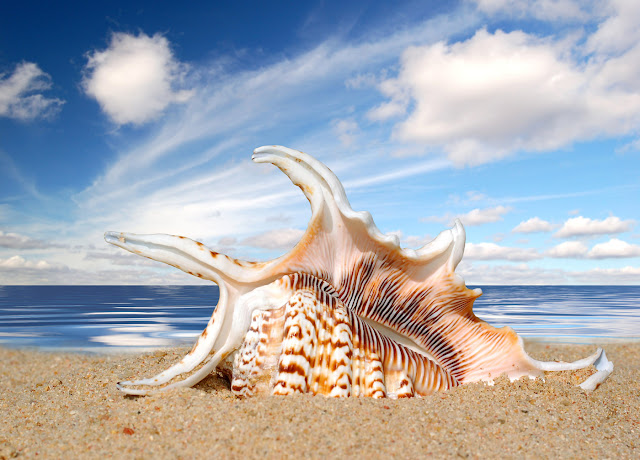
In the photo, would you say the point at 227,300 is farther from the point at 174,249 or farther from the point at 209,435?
the point at 209,435

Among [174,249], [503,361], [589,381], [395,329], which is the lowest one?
[589,381]

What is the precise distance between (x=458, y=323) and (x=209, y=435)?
243 cm

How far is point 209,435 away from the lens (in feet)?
8.48

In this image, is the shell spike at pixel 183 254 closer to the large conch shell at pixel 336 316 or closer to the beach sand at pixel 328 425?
the large conch shell at pixel 336 316

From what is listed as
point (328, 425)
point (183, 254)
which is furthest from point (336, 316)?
point (183, 254)

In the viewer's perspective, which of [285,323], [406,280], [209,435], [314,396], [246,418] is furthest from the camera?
[406,280]

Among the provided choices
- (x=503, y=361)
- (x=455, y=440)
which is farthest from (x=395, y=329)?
(x=455, y=440)

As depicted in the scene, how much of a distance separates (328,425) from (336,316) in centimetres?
102

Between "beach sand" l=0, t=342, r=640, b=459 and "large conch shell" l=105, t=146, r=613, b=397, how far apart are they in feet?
0.76

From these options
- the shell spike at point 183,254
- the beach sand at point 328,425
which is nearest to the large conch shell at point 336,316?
the shell spike at point 183,254

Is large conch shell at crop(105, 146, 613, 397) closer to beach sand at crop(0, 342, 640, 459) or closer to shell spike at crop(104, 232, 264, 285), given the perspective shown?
shell spike at crop(104, 232, 264, 285)

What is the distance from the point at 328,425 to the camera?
269 cm

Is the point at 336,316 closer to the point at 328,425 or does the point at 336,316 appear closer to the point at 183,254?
the point at 328,425

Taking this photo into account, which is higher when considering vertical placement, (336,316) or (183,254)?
(183,254)
